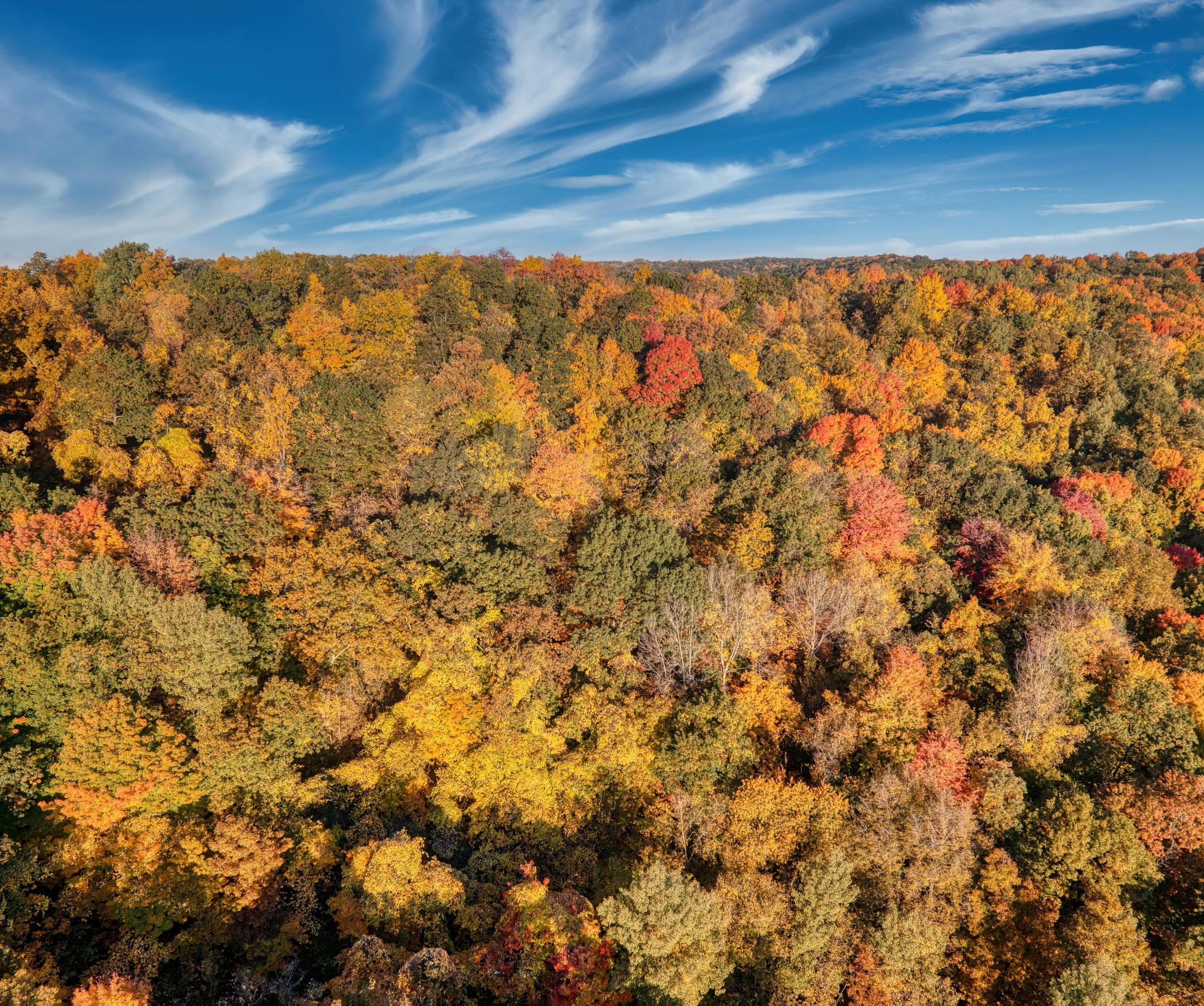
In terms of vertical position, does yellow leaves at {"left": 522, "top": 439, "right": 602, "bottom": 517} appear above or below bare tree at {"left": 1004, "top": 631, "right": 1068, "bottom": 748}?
above

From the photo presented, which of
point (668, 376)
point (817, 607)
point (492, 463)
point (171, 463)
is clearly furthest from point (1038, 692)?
point (171, 463)

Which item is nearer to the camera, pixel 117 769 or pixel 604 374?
pixel 117 769

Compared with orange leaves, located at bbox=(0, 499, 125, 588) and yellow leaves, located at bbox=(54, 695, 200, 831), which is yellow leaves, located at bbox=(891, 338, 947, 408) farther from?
orange leaves, located at bbox=(0, 499, 125, 588)

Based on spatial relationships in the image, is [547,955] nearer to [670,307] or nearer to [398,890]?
[398,890]

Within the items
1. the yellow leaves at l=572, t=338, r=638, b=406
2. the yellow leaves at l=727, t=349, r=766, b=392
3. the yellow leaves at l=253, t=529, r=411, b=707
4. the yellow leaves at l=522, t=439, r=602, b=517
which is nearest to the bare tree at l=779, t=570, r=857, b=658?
the yellow leaves at l=522, t=439, r=602, b=517

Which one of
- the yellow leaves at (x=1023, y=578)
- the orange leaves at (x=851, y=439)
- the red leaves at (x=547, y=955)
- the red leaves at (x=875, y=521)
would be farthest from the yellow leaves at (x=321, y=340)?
the yellow leaves at (x=1023, y=578)

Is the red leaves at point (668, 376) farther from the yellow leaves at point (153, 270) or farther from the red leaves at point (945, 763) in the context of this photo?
the yellow leaves at point (153, 270)

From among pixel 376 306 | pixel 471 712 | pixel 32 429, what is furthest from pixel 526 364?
pixel 32 429
